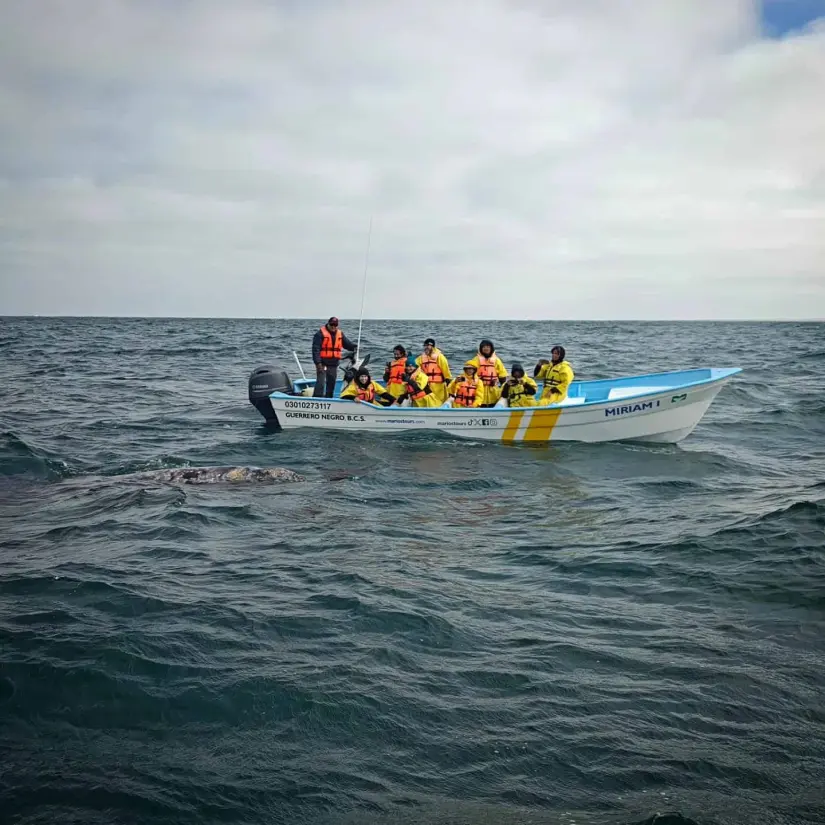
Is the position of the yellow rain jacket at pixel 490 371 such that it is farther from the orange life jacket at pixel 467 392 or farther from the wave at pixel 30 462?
the wave at pixel 30 462

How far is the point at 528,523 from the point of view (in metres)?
10.8

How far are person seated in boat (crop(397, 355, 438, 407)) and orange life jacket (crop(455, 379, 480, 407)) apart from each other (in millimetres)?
877

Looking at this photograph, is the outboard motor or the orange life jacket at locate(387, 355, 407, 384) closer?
the orange life jacket at locate(387, 355, 407, 384)

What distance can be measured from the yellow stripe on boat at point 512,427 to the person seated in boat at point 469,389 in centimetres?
109

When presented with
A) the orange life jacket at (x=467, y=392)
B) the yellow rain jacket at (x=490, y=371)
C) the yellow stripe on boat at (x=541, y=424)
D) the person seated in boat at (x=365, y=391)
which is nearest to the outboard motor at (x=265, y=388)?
the person seated in boat at (x=365, y=391)

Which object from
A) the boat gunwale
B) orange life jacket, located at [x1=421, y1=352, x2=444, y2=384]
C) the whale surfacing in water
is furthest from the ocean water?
orange life jacket, located at [x1=421, y1=352, x2=444, y2=384]

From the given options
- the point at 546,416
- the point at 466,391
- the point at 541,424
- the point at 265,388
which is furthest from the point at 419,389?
the point at 265,388

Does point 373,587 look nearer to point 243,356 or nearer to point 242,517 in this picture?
point 242,517

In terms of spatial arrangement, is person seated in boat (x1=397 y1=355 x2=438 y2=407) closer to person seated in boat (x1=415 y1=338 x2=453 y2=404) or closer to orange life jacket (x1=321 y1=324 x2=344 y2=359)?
person seated in boat (x1=415 y1=338 x2=453 y2=404)

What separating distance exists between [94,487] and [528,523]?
24.7 feet

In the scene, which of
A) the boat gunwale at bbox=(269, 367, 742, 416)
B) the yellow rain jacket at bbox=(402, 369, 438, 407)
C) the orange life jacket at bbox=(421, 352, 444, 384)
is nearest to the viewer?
the boat gunwale at bbox=(269, 367, 742, 416)

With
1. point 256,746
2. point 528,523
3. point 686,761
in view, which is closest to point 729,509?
point 528,523

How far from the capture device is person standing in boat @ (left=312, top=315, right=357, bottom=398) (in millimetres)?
18594

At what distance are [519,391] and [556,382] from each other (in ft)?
2.94
